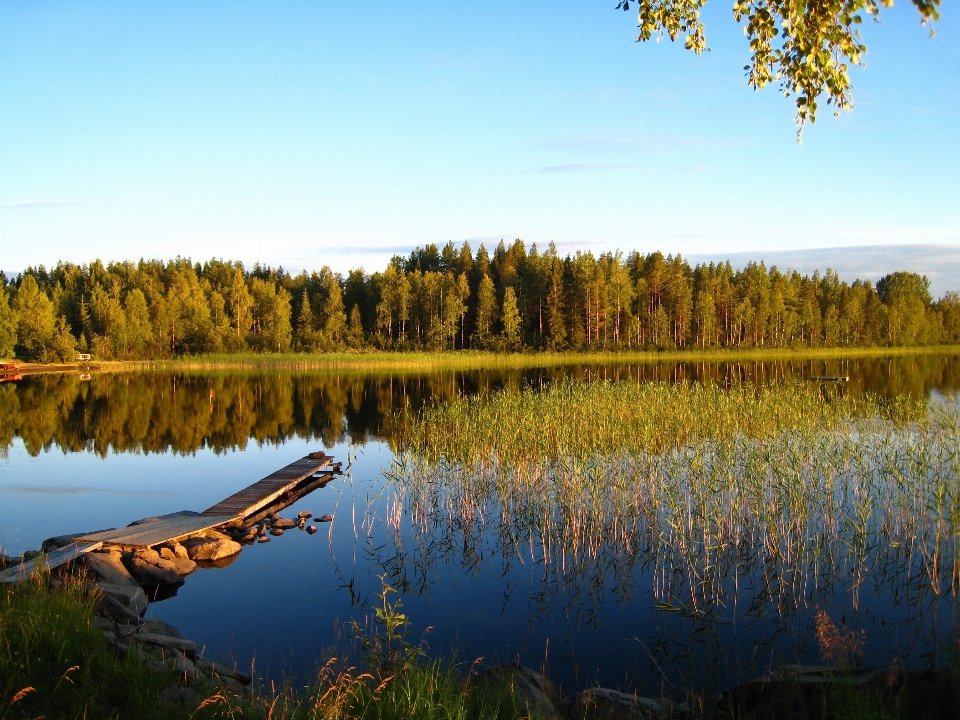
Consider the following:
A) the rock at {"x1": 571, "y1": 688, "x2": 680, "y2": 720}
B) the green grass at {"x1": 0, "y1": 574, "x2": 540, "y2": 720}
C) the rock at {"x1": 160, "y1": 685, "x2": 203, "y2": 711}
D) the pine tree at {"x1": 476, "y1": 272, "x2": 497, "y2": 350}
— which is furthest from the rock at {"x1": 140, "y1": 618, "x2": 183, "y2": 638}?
the pine tree at {"x1": 476, "y1": 272, "x2": 497, "y2": 350}

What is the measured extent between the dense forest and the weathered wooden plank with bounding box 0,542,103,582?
2495 inches

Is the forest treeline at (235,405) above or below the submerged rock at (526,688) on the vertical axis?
below

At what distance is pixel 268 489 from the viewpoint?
1509cm

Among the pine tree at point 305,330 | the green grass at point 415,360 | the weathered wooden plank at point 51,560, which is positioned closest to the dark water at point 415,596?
the weathered wooden plank at point 51,560

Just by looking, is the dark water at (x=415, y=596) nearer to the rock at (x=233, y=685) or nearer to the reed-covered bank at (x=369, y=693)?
the rock at (x=233, y=685)

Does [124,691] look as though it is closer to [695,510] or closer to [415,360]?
[695,510]

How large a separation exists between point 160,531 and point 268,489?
3441 mm

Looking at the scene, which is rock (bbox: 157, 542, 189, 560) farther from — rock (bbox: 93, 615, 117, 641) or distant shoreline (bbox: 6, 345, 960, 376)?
distant shoreline (bbox: 6, 345, 960, 376)

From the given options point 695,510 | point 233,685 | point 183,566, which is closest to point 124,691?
point 233,685

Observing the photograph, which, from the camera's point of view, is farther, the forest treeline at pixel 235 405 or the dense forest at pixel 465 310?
the dense forest at pixel 465 310

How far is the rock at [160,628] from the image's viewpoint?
310 inches

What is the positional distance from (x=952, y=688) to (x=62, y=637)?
22.3ft

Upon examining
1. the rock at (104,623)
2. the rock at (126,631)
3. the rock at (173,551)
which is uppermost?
the rock at (104,623)

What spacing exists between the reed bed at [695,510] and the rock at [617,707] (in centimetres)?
209
